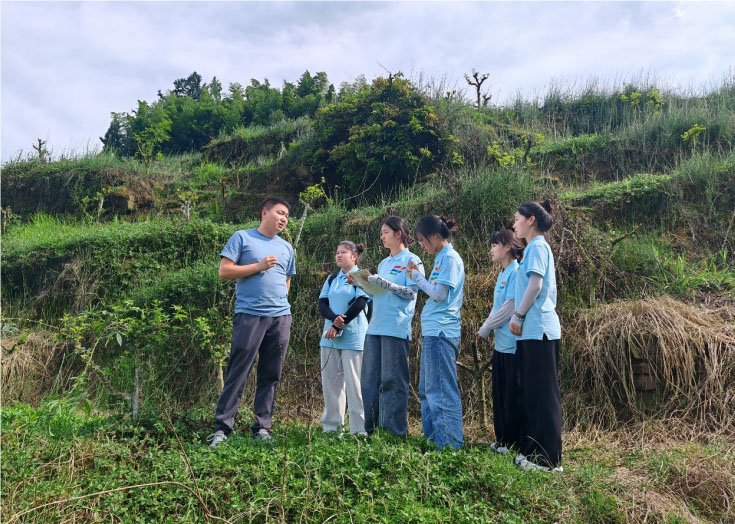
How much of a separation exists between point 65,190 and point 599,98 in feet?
38.0

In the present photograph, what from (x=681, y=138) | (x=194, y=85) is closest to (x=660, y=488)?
(x=681, y=138)

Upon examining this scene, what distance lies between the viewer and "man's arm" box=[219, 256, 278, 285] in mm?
3959

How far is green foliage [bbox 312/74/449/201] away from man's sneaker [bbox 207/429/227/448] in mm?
4926

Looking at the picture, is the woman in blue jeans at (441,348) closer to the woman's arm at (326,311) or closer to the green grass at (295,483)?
the green grass at (295,483)

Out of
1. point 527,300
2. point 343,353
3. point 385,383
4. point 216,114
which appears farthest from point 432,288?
point 216,114

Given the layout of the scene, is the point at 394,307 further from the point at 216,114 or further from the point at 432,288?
the point at 216,114

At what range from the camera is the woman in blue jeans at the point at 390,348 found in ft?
12.7

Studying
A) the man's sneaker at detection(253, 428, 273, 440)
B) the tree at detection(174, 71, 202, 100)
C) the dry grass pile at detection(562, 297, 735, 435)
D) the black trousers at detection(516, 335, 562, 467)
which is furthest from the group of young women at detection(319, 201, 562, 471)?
the tree at detection(174, 71, 202, 100)

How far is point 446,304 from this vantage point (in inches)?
151

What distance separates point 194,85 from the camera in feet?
86.8

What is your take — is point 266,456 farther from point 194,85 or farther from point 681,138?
point 194,85

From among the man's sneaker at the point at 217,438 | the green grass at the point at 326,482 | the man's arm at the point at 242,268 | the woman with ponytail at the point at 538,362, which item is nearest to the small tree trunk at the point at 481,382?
the green grass at the point at 326,482

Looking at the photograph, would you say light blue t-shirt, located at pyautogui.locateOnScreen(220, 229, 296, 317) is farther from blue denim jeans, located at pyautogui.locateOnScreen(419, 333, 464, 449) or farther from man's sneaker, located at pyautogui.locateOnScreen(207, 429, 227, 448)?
blue denim jeans, located at pyautogui.locateOnScreen(419, 333, 464, 449)

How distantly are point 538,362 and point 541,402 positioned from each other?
26 cm
